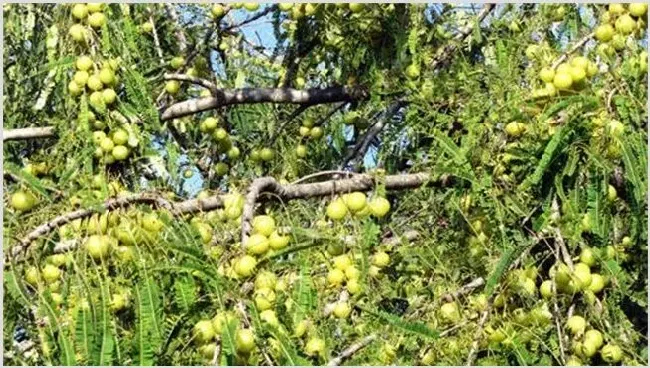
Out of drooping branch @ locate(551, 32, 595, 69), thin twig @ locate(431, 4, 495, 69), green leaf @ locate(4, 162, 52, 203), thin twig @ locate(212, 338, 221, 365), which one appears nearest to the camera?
thin twig @ locate(212, 338, 221, 365)

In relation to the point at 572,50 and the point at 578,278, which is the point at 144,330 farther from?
the point at 572,50

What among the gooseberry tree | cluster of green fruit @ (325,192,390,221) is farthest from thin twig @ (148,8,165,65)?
cluster of green fruit @ (325,192,390,221)

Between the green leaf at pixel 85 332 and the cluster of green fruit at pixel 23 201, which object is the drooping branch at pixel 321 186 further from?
the cluster of green fruit at pixel 23 201

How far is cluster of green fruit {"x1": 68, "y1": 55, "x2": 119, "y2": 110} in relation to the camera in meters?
3.21

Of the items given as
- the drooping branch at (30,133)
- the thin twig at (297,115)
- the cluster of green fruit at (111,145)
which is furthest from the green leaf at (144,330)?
the thin twig at (297,115)

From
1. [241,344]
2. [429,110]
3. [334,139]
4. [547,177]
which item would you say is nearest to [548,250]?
[547,177]

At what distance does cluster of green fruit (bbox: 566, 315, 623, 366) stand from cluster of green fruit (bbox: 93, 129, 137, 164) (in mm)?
1369

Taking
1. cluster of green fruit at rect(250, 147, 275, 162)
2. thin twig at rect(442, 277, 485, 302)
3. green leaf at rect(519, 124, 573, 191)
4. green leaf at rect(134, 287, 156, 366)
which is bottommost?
thin twig at rect(442, 277, 485, 302)

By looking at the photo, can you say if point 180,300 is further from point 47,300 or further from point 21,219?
point 21,219

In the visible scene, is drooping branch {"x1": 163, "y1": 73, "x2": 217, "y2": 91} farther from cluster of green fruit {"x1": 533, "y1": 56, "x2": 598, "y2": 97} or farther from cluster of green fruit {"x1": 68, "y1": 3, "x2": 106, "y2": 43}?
cluster of green fruit {"x1": 533, "y1": 56, "x2": 598, "y2": 97}

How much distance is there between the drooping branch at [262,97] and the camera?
12.9ft

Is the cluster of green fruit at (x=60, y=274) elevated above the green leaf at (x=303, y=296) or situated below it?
above

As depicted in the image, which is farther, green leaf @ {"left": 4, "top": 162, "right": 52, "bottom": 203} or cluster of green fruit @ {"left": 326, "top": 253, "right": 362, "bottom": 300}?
cluster of green fruit @ {"left": 326, "top": 253, "right": 362, "bottom": 300}

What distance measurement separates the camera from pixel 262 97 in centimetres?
412
